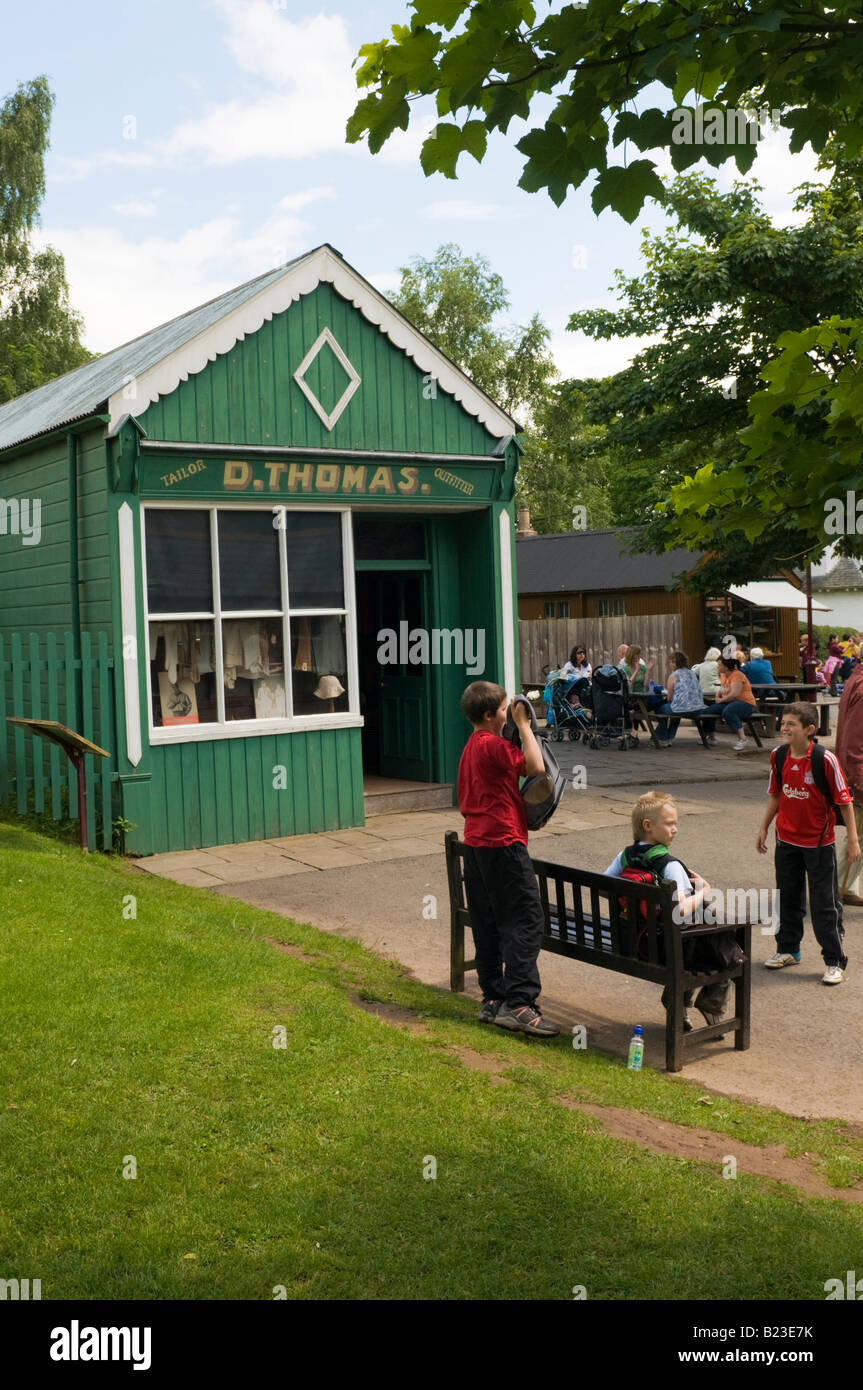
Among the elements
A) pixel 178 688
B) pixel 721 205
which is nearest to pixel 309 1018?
pixel 178 688

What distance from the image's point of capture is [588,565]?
36.1 metres

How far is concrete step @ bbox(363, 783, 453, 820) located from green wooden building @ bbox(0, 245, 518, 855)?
288mm

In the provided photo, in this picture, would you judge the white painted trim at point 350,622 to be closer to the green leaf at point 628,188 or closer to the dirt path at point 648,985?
the dirt path at point 648,985

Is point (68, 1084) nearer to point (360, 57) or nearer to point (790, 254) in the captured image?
point (360, 57)

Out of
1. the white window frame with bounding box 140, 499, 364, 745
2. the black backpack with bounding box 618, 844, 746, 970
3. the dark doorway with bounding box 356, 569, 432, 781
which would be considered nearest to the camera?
the black backpack with bounding box 618, 844, 746, 970

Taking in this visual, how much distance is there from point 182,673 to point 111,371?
4267 mm


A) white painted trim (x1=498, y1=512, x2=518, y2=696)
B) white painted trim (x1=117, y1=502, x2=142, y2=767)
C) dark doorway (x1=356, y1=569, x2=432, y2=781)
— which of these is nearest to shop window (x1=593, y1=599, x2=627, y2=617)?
dark doorway (x1=356, y1=569, x2=432, y2=781)

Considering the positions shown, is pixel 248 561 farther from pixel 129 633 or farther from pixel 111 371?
pixel 111 371

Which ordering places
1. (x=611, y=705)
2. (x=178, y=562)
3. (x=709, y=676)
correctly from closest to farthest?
(x=178, y=562) < (x=611, y=705) < (x=709, y=676)

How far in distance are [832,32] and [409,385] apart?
9890 millimetres

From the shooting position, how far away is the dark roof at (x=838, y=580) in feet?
199

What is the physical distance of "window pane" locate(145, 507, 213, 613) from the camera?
1179 centimetres

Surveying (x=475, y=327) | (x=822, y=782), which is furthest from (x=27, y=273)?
(x=822, y=782)

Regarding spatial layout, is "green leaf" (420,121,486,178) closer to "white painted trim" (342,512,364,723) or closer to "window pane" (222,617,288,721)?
"window pane" (222,617,288,721)
